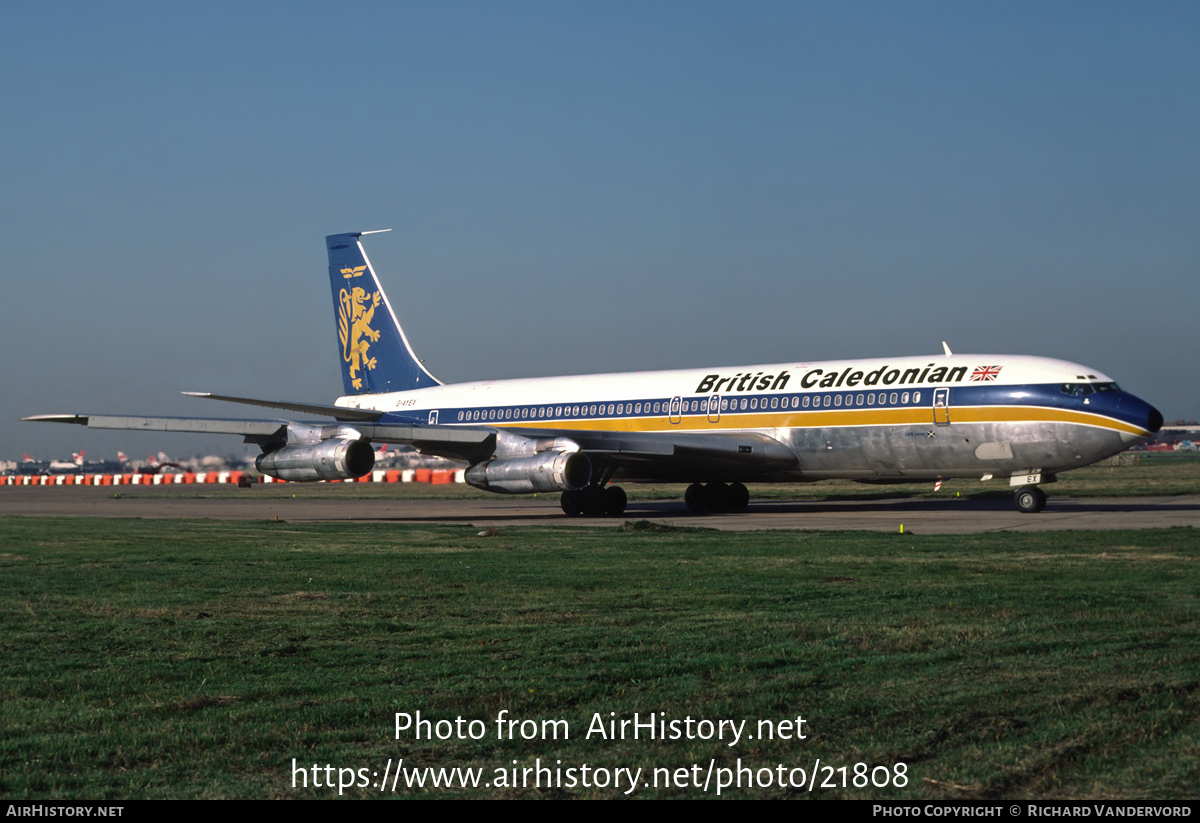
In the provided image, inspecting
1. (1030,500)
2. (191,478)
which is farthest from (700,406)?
(191,478)

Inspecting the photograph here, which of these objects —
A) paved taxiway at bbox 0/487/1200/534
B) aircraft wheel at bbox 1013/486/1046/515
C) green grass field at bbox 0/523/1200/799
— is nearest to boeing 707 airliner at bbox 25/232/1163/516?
aircraft wheel at bbox 1013/486/1046/515

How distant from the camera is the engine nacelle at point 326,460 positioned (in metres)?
31.2

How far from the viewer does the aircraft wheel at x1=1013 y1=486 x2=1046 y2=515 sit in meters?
27.6

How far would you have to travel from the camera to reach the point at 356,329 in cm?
4194

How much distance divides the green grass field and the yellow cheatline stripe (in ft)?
36.5

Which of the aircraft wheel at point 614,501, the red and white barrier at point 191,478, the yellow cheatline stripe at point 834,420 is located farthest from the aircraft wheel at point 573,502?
the red and white barrier at point 191,478

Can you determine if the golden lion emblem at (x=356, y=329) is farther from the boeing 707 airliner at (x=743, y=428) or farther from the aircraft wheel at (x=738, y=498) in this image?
the aircraft wheel at (x=738, y=498)

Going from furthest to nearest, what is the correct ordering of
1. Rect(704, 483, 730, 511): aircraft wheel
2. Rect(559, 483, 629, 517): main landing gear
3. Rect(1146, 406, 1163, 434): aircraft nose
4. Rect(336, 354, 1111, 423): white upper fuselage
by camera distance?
Rect(704, 483, 730, 511): aircraft wheel, Rect(559, 483, 629, 517): main landing gear, Rect(336, 354, 1111, 423): white upper fuselage, Rect(1146, 406, 1163, 434): aircraft nose

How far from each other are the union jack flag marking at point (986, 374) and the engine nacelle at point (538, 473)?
10207mm

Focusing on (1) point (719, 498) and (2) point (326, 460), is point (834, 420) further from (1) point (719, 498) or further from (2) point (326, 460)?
(2) point (326, 460)

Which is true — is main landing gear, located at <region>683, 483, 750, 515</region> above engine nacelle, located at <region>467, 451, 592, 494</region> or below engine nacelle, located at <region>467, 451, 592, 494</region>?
below

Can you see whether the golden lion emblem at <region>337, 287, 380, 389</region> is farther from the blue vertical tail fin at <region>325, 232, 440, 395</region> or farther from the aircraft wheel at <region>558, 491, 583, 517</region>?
the aircraft wheel at <region>558, 491, 583, 517</region>

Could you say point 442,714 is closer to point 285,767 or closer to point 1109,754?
point 285,767
